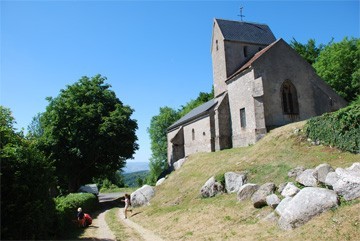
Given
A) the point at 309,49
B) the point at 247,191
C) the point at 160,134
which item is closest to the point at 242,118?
the point at 247,191

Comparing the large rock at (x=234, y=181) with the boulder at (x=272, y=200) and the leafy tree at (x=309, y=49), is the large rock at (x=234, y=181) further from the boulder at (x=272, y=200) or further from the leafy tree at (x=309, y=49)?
the leafy tree at (x=309, y=49)

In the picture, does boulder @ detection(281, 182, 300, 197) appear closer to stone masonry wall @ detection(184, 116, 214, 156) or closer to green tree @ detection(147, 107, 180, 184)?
stone masonry wall @ detection(184, 116, 214, 156)

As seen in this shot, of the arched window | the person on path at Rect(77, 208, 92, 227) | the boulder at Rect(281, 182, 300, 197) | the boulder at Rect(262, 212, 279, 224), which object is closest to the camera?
the boulder at Rect(262, 212, 279, 224)

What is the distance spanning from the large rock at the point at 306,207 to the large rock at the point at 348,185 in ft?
1.21

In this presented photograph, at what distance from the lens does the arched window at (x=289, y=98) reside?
2769 cm

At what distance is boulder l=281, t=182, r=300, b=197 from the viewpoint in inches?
528

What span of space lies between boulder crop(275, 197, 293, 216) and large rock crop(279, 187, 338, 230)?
0.60m

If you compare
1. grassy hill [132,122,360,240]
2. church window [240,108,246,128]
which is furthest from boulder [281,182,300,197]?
church window [240,108,246,128]

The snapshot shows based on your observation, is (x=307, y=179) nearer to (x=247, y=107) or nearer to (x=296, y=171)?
(x=296, y=171)

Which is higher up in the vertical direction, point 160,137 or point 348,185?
point 160,137

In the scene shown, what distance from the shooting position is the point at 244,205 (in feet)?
49.9

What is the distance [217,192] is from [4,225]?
12099mm

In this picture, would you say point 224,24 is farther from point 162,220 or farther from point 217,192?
point 162,220

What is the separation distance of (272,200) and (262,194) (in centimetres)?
99
